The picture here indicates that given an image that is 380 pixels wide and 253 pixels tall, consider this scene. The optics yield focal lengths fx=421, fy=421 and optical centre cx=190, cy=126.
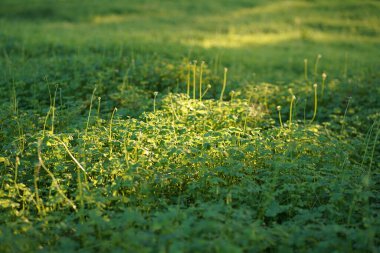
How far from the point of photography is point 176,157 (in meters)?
4.92

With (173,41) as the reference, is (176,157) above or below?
below

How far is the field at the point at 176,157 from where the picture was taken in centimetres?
361

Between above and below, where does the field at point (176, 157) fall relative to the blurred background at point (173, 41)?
below

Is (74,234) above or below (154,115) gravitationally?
below

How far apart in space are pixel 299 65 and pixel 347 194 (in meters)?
7.03

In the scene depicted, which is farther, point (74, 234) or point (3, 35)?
point (3, 35)

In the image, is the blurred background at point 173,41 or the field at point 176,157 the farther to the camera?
the blurred background at point 173,41

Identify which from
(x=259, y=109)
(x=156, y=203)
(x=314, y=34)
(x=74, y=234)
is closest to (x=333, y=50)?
(x=314, y=34)

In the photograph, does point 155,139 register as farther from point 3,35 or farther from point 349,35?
point 349,35

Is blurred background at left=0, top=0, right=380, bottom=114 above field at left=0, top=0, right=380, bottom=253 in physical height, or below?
above

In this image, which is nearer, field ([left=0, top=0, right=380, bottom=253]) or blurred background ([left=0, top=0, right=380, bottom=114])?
field ([left=0, top=0, right=380, bottom=253])

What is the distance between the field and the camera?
3.61m

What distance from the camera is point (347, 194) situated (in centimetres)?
450

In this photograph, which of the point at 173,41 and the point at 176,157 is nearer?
the point at 176,157
